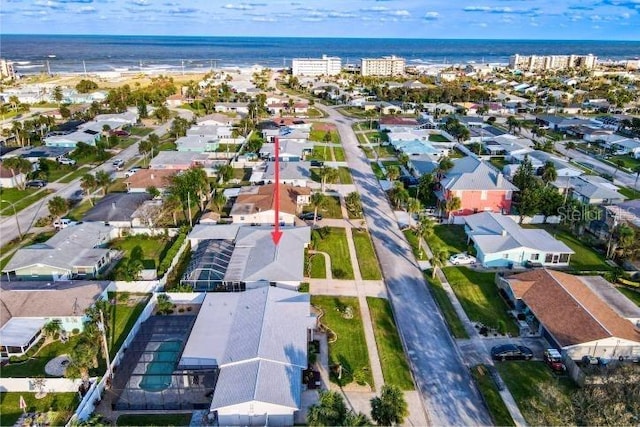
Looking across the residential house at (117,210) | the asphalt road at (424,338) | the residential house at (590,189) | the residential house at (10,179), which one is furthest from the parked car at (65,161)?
the residential house at (590,189)

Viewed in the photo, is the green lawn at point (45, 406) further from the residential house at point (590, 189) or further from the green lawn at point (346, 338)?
the residential house at point (590, 189)

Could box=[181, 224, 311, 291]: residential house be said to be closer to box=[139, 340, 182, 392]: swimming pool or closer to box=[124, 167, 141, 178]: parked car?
box=[139, 340, 182, 392]: swimming pool

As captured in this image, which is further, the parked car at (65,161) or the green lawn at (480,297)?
the parked car at (65,161)

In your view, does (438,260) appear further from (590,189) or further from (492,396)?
(590,189)

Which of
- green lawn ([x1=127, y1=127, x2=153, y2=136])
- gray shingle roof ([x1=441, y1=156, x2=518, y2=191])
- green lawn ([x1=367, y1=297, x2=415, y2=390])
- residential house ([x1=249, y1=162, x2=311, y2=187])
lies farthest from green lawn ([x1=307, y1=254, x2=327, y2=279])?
green lawn ([x1=127, y1=127, x2=153, y2=136])

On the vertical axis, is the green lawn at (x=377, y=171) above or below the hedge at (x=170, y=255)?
above

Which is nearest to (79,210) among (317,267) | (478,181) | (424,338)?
(317,267)

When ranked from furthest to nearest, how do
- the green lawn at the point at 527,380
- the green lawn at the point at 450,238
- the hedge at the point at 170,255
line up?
1. the green lawn at the point at 450,238
2. the hedge at the point at 170,255
3. the green lawn at the point at 527,380

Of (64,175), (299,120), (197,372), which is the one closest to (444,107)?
(299,120)
